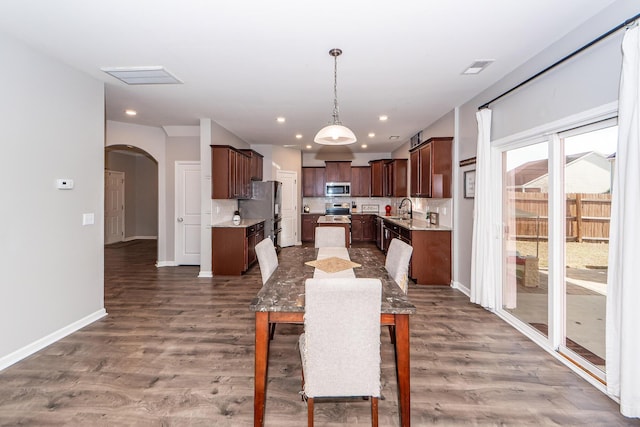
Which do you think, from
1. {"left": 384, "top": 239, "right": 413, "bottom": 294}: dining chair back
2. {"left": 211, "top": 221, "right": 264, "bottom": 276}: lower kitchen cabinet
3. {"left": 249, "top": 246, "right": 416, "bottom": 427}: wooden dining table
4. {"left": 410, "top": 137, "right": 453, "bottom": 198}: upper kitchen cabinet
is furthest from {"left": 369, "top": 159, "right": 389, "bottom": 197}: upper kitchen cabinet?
{"left": 249, "top": 246, "right": 416, "bottom": 427}: wooden dining table

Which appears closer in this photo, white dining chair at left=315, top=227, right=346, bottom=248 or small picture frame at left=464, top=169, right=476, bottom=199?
white dining chair at left=315, top=227, right=346, bottom=248

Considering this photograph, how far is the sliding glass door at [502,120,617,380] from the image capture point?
91.0 inches

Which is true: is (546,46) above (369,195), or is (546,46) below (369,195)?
above

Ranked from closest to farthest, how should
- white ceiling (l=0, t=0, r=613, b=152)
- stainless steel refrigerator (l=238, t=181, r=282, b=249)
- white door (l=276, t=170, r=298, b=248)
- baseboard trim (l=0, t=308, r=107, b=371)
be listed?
1. white ceiling (l=0, t=0, r=613, b=152)
2. baseboard trim (l=0, t=308, r=107, b=371)
3. stainless steel refrigerator (l=238, t=181, r=282, b=249)
4. white door (l=276, t=170, r=298, b=248)

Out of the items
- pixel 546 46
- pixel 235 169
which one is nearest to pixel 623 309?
pixel 546 46

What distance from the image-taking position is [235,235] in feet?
17.1

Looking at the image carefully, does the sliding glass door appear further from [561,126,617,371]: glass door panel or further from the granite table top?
the granite table top

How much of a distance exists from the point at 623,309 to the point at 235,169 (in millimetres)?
5199

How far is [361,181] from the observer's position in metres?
8.89

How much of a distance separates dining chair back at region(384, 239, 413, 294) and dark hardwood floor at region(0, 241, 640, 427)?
2.22ft

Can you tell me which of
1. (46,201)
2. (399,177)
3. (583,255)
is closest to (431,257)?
(583,255)

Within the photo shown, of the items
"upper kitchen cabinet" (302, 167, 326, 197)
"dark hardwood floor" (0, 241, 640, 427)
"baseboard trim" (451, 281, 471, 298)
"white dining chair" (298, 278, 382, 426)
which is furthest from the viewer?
"upper kitchen cabinet" (302, 167, 326, 197)

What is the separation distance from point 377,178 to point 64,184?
7021 mm

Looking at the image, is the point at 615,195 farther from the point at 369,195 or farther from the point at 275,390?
the point at 369,195
